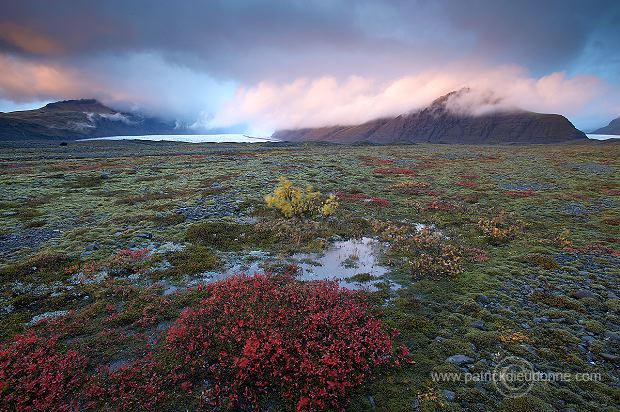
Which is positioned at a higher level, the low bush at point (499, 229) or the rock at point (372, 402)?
the low bush at point (499, 229)

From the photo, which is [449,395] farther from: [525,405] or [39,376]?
[39,376]

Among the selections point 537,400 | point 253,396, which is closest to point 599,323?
point 537,400

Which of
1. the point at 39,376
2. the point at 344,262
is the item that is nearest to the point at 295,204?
the point at 344,262

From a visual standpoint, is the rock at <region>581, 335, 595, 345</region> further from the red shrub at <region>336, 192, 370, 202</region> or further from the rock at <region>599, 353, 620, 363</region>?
the red shrub at <region>336, 192, 370, 202</region>

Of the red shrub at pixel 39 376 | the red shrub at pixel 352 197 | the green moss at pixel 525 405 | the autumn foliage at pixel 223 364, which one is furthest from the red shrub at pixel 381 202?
the red shrub at pixel 39 376

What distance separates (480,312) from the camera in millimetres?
12414

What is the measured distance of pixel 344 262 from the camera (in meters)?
17.8

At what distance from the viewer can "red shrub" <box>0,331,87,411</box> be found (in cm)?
821

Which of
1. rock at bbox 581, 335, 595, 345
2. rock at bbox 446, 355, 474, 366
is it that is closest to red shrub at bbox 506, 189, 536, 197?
rock at bbox 581, 335, 595, 345

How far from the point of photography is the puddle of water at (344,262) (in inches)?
628

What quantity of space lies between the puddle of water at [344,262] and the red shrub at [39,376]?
9530 millimetres

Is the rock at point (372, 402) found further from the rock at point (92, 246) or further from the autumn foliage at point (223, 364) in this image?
the rock at point (92, 246)

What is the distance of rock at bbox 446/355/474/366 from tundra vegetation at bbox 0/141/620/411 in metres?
0.06

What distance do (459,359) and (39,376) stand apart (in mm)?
13031
